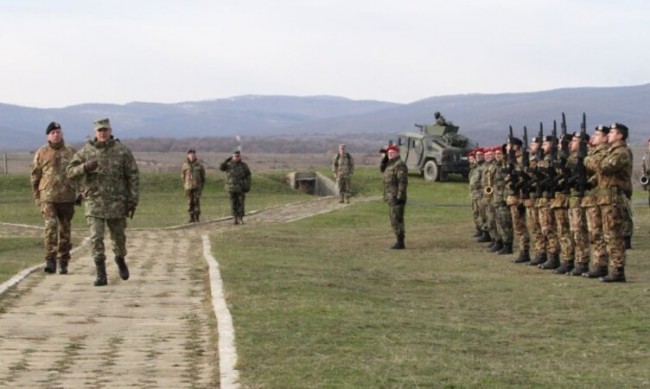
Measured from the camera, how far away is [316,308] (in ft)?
46.8

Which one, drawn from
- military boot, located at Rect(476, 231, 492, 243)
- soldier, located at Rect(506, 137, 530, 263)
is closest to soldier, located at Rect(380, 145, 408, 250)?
military boot, located at Rect(476, 231, 492, 243)

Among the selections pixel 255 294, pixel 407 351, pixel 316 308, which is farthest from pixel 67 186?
pixel 407 351

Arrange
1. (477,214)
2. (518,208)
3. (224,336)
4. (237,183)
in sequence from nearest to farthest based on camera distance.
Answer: (224,336)
(518,208)
(477,214)
(237,183)

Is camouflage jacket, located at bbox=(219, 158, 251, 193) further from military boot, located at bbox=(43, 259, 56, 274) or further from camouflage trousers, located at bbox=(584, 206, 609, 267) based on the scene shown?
camouflage trousers, located at bbox=(584, 206, 609, 267)

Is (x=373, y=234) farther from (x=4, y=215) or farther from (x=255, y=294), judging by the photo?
(x=255, y=294)

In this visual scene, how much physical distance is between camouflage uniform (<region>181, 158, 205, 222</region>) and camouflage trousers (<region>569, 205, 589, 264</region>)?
15.6 m

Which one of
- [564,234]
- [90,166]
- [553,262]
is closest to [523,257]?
[553,262]

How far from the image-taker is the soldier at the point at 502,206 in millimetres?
24297

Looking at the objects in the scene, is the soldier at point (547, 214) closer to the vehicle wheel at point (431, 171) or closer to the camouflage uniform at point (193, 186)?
the camouflage uniform at point (193, 186)

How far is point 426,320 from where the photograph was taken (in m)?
14.4

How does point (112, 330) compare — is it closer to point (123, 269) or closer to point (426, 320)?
point (426, 320)

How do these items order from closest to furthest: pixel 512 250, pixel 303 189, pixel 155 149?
pixel 512 250, pixel 303 189, pixel 155 149

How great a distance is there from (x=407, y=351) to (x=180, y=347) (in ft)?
6.07

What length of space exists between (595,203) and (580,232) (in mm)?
1028
